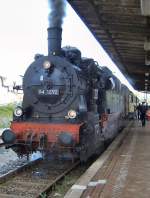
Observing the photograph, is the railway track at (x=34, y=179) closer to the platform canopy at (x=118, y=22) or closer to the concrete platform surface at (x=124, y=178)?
the concrete platform surface at (x=124, y=178)

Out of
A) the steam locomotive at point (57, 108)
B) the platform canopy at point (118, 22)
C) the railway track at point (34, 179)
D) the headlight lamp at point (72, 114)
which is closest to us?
the railway track at point (34, 179)

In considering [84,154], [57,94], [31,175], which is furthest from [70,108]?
[31,175]

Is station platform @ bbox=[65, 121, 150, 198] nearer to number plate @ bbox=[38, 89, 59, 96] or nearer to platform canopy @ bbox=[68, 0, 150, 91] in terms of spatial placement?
number plate @ bbox=[38, 89, 59, 96]

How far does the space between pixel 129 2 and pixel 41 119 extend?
13.3 ft

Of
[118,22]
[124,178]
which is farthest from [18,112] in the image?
[124,178]

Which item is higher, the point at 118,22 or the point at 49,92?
the point at 118,22

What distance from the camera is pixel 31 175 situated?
38.1 ft

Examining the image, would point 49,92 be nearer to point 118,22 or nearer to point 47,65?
point 47,65

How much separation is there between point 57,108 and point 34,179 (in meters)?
2.40

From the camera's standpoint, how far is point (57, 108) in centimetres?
1271

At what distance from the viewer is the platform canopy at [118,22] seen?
1155cm

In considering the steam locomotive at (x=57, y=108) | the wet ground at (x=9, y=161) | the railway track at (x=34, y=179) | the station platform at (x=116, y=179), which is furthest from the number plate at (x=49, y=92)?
the wet ground at (x=9, y=161)

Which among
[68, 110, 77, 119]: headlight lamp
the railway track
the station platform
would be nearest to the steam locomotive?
[68, 110, 77, 119]: headlight lamp

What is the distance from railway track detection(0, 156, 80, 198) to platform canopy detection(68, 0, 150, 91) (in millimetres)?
4304
